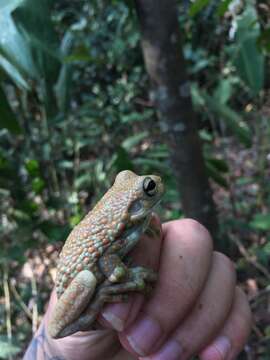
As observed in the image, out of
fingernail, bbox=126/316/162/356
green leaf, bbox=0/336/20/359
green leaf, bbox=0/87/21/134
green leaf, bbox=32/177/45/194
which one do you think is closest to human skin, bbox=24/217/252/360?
fingernail, bbox=126/316/162/356

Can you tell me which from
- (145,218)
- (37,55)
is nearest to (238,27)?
(37,55)

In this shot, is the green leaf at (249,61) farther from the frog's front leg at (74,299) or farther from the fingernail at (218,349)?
the frog's front leg at (74,299)

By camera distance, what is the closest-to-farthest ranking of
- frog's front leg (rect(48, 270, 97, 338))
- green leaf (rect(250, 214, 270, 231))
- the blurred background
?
frog's front leg (rect(48, 270, 97, 338)) → the blurred background → green leaf (rect(250, 214, 270, 231))

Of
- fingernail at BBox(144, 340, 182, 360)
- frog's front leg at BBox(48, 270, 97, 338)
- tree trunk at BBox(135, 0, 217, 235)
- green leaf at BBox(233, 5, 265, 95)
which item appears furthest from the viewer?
green leaf at BBox(233, 5, 265, 95)

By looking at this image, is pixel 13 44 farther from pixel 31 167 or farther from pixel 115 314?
pixel 31 167

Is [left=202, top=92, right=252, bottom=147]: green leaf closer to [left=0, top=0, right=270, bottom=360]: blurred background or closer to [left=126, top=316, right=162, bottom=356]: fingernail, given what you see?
[left=0, top=0, right=270, bottom=360]: blurred background

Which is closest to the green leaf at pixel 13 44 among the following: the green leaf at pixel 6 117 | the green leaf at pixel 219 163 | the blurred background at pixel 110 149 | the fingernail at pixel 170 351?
the blurred background at pixel 110 149
